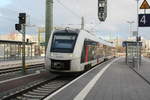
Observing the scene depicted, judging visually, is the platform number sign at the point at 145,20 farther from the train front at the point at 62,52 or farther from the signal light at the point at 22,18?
the signal light at the point at 22,18

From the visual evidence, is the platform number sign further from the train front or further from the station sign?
the station sign

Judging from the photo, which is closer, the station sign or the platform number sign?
the platform number sign

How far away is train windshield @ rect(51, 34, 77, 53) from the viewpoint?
1750cm

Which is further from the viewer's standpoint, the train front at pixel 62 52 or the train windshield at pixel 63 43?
the train windshield at pixel 63 43

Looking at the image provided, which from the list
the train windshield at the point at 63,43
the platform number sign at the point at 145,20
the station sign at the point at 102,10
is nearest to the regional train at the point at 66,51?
the train windshield at the point at 63,43

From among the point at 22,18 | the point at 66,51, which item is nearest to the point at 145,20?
the point at 66,51

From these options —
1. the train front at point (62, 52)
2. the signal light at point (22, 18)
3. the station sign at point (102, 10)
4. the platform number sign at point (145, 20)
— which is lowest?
the train front at point (62, 52)

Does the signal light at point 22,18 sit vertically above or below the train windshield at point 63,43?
above

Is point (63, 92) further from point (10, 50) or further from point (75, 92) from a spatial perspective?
point (10, 50)

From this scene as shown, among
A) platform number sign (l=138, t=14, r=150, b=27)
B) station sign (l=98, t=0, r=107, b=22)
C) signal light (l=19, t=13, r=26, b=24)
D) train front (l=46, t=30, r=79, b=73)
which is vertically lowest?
train front (l=46, t=30, r=79, b=73)

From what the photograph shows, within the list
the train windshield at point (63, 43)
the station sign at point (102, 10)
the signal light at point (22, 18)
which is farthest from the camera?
the station sign at point (102, 10)

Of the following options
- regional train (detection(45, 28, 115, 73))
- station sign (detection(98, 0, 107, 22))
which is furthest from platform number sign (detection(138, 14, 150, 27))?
station sign (detection(98, 0, 107, 22))

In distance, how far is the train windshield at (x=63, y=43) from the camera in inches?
689

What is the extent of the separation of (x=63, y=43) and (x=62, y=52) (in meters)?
0.73
